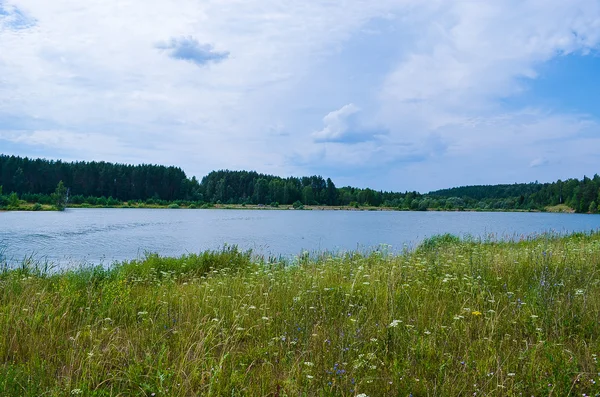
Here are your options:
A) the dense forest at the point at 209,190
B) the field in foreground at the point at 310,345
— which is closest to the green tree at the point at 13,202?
the dense forest at the point at 209,190

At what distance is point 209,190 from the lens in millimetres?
128625

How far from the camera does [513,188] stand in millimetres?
160375

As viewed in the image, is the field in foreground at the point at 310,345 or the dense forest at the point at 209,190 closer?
the field in foreground at the point at 310,345

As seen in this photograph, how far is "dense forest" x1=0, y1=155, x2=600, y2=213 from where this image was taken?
94875 millimetres

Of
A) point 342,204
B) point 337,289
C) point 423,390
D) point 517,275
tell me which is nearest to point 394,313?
point 337,289

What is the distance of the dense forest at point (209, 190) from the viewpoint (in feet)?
311

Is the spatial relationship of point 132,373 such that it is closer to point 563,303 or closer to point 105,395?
point 105,395

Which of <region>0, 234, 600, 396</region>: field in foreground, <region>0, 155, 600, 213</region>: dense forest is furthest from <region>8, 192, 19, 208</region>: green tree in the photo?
<region>0, 234, 600, 396</region>: field in foreground

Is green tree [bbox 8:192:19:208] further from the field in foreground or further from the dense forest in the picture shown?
the field in foreground

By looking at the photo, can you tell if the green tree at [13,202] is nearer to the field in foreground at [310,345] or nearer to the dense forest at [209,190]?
the dense forest at [209,190]

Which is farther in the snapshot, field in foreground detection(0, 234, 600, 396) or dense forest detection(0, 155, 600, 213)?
dense forest detection(0, 155, 600, 213)

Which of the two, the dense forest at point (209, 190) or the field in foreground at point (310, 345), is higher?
the dense forest at point (209, 190)

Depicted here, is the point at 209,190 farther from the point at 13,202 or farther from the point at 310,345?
the point at 310,345

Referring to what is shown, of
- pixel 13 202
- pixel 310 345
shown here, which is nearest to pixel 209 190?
pixel 13 202
